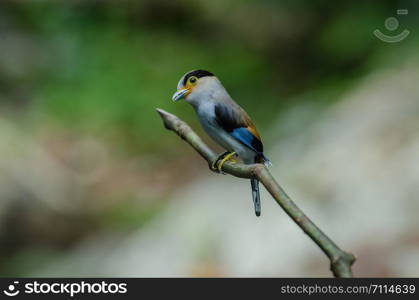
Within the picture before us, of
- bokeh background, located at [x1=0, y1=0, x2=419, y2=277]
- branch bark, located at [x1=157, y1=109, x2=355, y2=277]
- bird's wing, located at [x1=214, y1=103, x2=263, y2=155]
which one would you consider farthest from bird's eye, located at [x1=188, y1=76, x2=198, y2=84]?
bokeh background, located at [x1=0, y1=0, x2=419, y2=277]

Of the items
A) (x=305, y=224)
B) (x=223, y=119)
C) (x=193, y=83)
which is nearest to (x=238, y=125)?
(x=223, y=119)

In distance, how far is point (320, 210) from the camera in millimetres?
3010

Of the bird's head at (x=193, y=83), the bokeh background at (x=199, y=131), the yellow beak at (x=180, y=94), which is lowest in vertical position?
the yellow beak at (x=180, y=94)

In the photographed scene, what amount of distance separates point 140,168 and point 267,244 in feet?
7.14

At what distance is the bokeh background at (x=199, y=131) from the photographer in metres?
3.03

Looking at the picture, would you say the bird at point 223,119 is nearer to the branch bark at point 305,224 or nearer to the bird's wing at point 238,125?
the bird's wing at point 238,125

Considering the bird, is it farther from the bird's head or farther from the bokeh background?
the bokeh background

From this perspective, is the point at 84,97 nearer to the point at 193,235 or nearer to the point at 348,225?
the point at 193,235

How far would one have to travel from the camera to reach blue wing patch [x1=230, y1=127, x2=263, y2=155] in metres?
1.31

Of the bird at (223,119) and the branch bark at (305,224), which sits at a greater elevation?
the bird at (223,119)

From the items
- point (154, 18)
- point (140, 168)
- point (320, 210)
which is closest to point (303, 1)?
point (154, 18)

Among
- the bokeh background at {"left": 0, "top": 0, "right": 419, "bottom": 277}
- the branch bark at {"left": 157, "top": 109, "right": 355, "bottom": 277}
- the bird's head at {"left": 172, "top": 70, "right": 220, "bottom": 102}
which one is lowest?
the branch bark at {"left": 157, "top": 109, "right": 355, "bottom": 277}

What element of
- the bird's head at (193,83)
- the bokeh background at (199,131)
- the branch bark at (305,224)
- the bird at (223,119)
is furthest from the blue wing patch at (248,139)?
the bokeh background at (199,131)

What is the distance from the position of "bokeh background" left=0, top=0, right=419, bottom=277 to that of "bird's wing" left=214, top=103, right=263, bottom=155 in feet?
4.75
